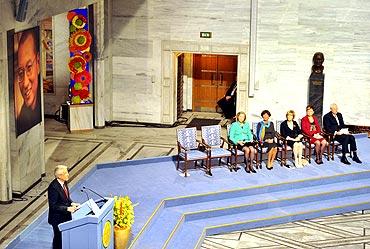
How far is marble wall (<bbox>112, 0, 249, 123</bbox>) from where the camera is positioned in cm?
1673

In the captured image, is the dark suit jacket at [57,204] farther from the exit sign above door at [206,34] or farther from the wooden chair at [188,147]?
the exit sign above door at [206,34]

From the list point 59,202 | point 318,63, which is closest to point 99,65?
point 318,63

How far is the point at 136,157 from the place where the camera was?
15258mm

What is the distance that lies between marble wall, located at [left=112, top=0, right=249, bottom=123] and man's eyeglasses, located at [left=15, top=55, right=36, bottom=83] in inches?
183

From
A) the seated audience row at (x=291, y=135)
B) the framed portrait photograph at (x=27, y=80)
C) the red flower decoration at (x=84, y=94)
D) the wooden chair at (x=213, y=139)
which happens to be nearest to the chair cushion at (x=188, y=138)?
the wooden chair at (x=213, y=139)

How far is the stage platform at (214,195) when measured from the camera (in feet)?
37.4

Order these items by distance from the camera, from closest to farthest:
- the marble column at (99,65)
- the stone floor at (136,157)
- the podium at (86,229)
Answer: the podium at (86,229), the stone floor at (136,157), the marble column at (99,65)

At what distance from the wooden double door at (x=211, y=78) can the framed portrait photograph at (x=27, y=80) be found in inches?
254

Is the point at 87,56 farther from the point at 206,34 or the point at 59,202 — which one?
the point at 59,202

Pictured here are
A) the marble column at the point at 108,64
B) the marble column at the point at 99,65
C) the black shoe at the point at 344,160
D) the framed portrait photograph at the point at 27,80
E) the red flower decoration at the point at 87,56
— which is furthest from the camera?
the marble column at the point at 108,64

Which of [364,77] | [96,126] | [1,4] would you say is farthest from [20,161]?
[364,77]

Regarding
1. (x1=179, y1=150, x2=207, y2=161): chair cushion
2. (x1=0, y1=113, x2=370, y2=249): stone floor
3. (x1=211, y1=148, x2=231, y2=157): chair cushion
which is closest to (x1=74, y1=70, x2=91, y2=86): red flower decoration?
(x1=0, y1=113, x2=370, y2=249): stone floor

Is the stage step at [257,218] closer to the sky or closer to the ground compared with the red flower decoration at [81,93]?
closer to the ground

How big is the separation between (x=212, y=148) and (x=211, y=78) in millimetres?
5410
